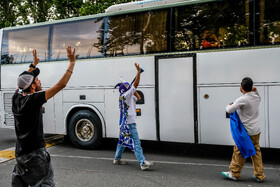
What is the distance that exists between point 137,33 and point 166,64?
1138 mm

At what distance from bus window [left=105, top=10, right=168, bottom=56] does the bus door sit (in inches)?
18.1

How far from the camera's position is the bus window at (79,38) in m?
7.85

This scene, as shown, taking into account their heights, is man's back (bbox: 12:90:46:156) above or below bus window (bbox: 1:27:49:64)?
below

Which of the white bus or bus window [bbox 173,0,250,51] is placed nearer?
the white bus

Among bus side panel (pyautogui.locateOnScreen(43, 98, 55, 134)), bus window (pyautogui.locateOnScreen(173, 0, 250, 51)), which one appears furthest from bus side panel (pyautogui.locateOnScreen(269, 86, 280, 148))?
bus side panel (pyautogui.locateOnScreen(43, 98, 55, 134))

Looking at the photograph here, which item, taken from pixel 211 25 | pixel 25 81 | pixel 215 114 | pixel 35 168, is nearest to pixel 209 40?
pixel 211 25

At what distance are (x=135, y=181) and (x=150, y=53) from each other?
315 centimetres

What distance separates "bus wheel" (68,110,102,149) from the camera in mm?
7886

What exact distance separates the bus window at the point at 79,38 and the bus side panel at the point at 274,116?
4.27 meters

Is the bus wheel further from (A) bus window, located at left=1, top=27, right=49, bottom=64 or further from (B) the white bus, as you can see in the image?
(A) bus window, located at left=1, top=27, right=49, bottom=64

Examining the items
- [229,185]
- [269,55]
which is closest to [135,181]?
[229,185]

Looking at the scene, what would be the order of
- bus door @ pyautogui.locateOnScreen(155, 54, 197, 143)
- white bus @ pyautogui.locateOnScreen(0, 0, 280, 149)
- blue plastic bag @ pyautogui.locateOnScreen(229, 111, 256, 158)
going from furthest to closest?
bus door @ pyautogui.locateOnScreen(155, 54, 197, 143) < white bus @ pyautogui.locateOnScreen(0, 0, 280, 149) < blue plastic bag @ pyautogui.locateOnScreen(229, 111, 256, 158)

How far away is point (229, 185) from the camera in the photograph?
4.97 m

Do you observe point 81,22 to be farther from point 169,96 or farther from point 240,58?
point 240,58
